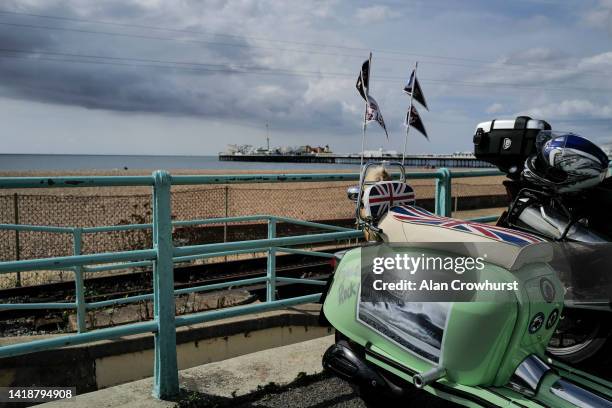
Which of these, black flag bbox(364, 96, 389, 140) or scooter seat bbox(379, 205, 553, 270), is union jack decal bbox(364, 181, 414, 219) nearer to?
scooter seat bbox(379, 205, 553, 270)

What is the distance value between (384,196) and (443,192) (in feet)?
6.61

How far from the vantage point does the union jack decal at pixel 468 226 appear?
2.37 metres

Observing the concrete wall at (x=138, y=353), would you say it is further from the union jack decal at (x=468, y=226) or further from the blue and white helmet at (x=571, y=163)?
the blue and white helmet at (x=571, y=163)

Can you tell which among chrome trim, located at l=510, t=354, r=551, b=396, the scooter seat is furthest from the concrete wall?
chrome trim, located at l=510, t=354, r=551, b=396

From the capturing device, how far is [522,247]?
7.47 feet

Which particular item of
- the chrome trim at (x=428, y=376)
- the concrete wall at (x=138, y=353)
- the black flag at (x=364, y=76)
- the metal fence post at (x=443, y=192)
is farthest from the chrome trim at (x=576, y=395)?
the concrete wall at (x=138, y=353)

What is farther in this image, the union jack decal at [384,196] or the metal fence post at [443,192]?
the metal fence post at [443,192]

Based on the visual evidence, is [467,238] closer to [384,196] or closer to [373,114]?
[384,196]

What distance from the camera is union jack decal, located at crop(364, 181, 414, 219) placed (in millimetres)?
2918

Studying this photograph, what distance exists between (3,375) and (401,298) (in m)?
3.71

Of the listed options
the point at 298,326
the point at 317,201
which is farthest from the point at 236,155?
the point at 298,326


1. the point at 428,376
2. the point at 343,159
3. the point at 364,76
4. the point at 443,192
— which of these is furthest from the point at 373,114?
the point at 343,159

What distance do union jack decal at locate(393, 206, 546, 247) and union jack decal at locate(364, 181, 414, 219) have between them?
10 centimetres

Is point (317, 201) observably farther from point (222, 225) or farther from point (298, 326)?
point (298, 326)
